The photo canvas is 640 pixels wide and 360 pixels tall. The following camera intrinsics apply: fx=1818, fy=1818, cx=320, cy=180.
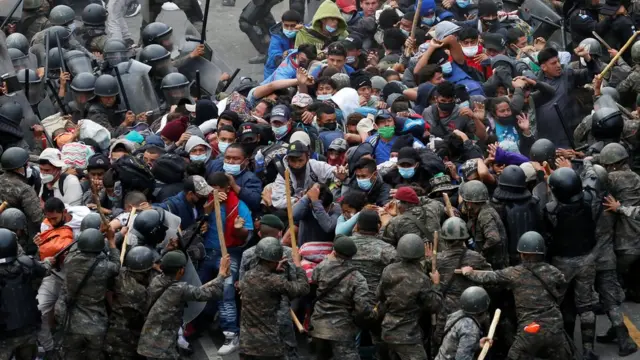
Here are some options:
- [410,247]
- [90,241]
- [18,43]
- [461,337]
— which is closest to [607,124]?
[410,247]

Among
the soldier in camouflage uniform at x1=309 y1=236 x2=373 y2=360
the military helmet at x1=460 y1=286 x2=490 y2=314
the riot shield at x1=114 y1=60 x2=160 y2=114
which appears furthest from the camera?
the riot shield at x1=114 y1=60 x2=160 y2=114

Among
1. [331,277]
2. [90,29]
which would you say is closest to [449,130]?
[331,277]

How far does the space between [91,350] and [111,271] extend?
0.81 m

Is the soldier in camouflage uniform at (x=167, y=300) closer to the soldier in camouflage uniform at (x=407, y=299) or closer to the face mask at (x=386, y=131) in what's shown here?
the soldier in camouflage uniform at (x=407, y=299)

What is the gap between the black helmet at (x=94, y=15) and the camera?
24203 millimetres

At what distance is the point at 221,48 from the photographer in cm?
2706

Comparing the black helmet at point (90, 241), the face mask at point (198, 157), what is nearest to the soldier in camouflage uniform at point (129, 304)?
the black helmet at point (90, 241)

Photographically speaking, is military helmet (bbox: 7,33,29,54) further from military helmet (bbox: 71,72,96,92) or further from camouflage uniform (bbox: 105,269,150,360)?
camouflage uniform (bbox: 105,269,150,360)

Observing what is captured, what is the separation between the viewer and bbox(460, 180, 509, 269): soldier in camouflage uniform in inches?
696

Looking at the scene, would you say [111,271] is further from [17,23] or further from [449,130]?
[17,23]

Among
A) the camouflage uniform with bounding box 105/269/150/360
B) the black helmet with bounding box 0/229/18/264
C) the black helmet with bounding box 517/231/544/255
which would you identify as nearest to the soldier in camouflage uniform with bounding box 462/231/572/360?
the black helmet with bounding box 517/231/544/255

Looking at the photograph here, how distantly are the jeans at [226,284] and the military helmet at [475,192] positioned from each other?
94.5 inches

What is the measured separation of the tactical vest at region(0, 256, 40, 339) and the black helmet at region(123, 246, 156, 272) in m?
0.92

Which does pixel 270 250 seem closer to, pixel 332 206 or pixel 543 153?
pixel 332 206
